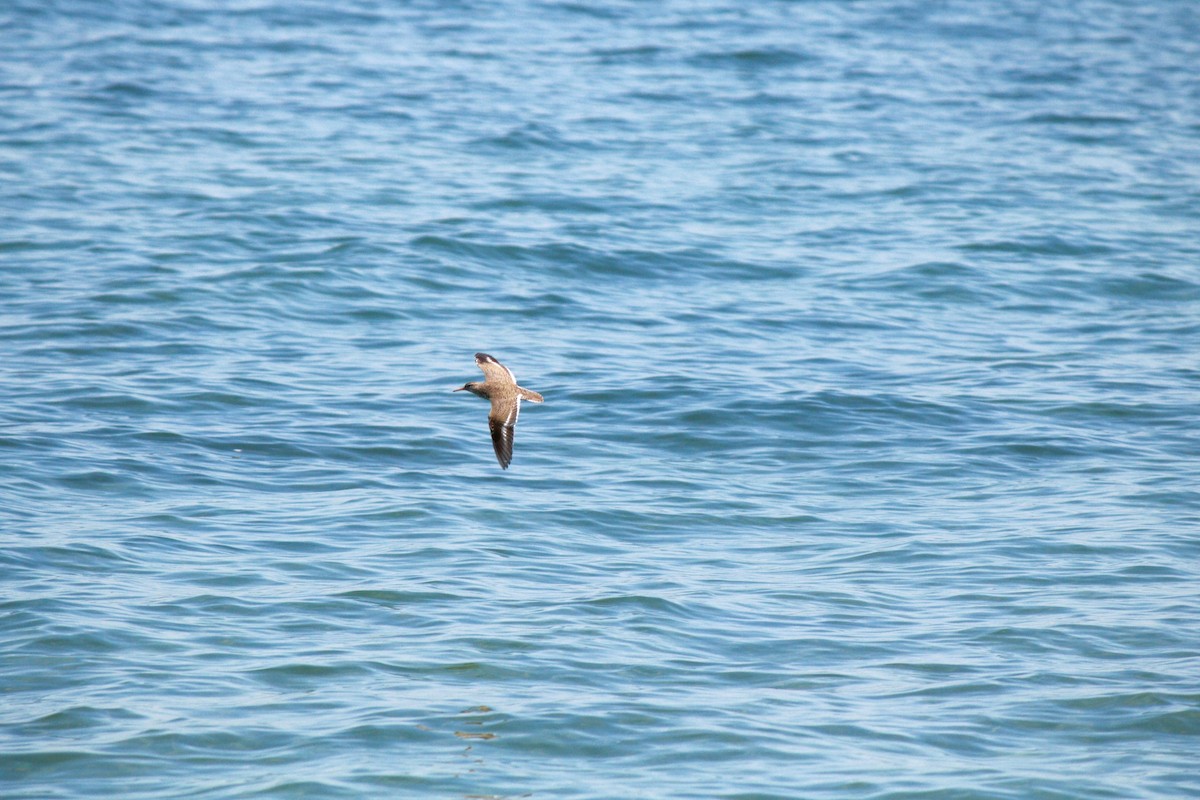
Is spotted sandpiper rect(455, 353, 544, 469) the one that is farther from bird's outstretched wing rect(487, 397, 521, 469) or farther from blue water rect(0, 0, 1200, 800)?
blue water rect(0, 0, 1200, 800)

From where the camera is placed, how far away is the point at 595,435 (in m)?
11.2

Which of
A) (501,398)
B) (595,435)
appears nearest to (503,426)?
(501,398)

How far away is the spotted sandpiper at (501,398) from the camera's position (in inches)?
326

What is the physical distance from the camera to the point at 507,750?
6852mm

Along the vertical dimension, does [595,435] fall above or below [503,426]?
below

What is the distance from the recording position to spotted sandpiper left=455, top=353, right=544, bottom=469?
8.29 m

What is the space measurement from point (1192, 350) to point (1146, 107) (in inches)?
401

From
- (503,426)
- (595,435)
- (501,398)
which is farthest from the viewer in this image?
(595,435)

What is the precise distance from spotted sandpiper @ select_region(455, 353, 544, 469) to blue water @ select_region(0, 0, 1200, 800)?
2.88 ft

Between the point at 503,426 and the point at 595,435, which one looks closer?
the point at 503,426

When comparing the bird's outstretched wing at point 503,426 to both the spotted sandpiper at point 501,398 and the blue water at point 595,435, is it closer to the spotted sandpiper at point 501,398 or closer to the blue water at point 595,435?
the spotted sandpiper at point 501,398

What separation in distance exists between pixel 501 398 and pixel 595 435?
2335 millimetres

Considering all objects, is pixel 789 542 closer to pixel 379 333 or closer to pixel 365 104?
pixel 379 333

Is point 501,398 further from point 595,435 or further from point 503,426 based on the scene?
point 595,435
